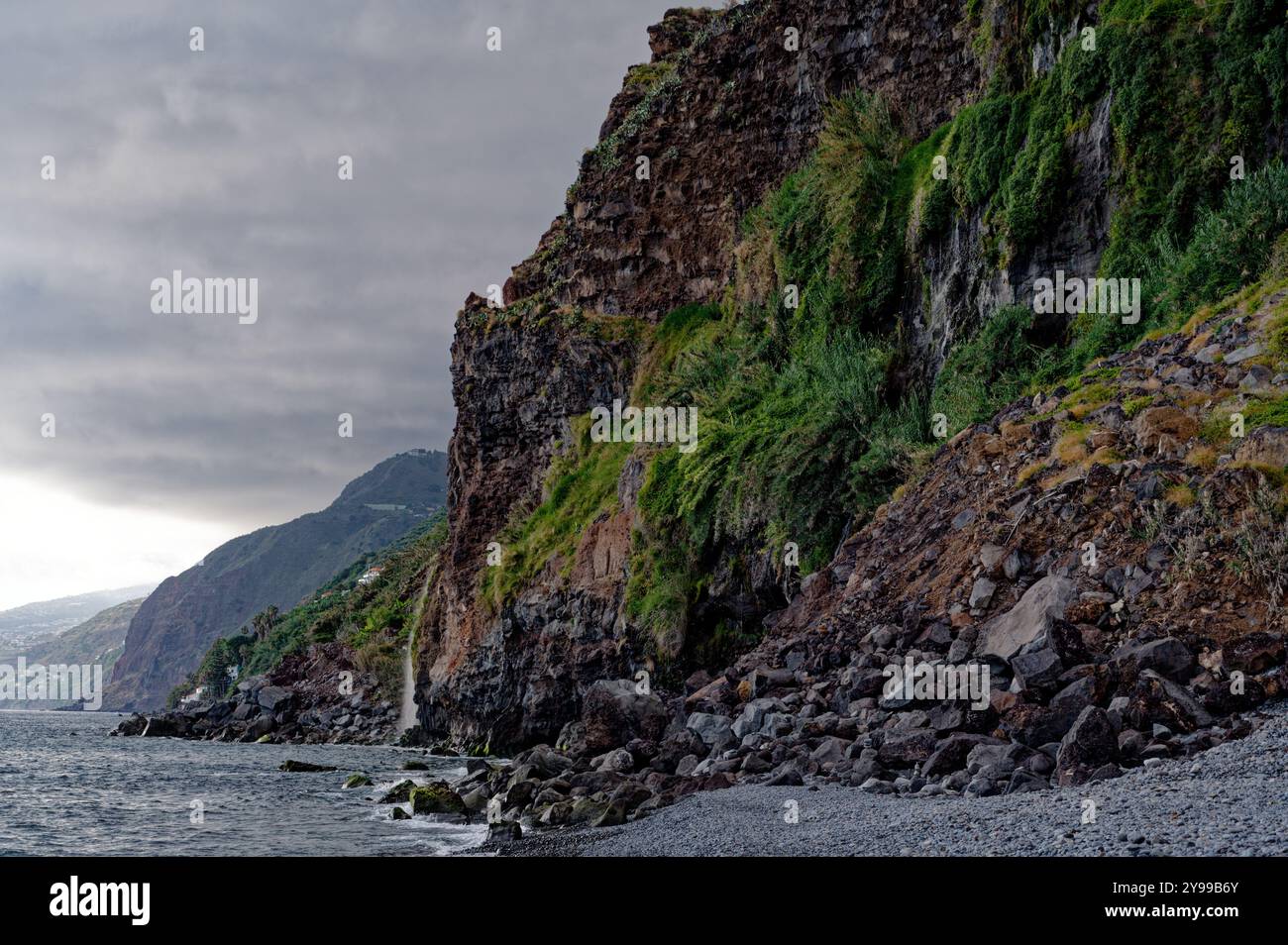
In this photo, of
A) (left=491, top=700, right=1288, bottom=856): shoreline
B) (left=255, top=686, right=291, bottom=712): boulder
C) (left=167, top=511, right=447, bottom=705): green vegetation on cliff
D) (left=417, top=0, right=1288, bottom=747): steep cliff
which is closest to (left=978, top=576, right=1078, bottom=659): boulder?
(left=491, top=700, right=1288, bottom=856): shoreline

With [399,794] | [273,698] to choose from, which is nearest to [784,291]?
[399,794]

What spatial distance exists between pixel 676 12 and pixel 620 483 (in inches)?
1172

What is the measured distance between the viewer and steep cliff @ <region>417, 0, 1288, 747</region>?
1667 centimetres

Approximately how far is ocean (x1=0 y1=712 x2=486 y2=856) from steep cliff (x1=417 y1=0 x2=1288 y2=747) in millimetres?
8155

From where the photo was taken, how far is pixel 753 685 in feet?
48.6

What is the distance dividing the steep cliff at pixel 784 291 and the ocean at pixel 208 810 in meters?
8.15

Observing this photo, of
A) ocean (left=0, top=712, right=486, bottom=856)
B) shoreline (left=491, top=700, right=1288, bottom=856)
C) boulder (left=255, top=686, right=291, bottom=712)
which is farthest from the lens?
boulder (left=255, top=686, right=291, bottom=712)

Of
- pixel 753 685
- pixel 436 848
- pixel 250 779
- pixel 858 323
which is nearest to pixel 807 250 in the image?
pixel 858 323

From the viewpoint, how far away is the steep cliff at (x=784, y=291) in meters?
16.7

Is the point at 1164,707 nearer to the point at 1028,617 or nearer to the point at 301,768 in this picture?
the point at 1028,617

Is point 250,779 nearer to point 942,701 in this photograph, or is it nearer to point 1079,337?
point 942,701

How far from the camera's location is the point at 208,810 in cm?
1911

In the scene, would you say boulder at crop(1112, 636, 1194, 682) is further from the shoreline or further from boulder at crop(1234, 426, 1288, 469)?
boulder at crop(1234, 426, 1288, 469)

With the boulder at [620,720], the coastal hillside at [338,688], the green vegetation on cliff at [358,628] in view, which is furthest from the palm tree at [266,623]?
the boulder at [620,720]
